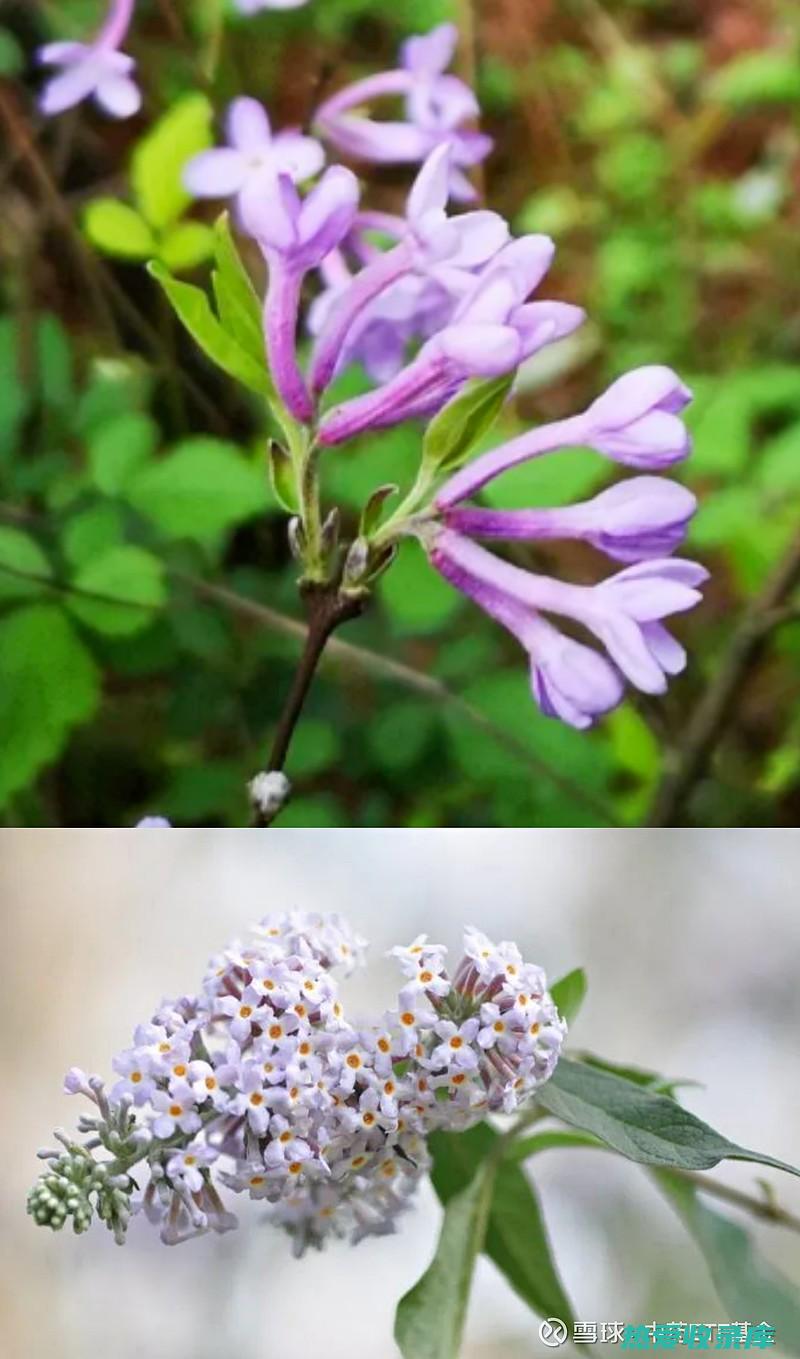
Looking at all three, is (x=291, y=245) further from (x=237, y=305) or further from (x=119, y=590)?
(x=119, y=590)

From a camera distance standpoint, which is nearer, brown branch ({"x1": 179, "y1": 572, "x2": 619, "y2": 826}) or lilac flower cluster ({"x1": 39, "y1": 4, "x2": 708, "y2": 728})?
lilac flower cluster ({"x1": 39, "y1": 4, "x2": 708, "y2": 728})

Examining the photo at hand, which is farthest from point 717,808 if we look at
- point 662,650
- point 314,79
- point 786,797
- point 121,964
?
point 314,79

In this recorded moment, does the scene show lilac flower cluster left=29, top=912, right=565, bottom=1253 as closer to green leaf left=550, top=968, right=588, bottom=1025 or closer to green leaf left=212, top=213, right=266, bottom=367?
green leaf left=550, top=968, right=588, bottom=1025

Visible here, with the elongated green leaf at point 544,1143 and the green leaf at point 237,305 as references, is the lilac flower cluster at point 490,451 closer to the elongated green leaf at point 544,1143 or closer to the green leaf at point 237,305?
the green leaf at point 237,305

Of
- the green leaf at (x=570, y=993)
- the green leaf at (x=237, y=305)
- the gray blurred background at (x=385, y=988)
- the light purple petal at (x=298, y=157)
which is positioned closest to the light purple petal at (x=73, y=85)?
the light purple petal at (x=298, y=157)

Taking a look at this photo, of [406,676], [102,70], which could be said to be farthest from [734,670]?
[102,70]

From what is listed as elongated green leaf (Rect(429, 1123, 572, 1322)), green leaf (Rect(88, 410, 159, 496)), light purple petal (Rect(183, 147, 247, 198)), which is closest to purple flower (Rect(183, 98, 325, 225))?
light purple petal (Rect(183, 147, 247, 198))
